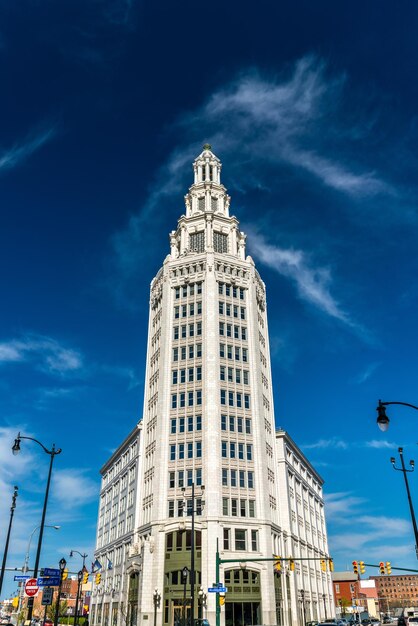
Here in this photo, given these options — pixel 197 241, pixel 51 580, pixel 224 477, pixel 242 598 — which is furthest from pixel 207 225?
pixel 51 580

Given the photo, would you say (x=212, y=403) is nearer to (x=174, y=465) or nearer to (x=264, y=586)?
(x=174, y=465)

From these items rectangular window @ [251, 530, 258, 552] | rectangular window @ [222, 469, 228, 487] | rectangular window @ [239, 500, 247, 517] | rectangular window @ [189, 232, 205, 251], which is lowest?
rectangular window @ [251, 530, 258, 552]

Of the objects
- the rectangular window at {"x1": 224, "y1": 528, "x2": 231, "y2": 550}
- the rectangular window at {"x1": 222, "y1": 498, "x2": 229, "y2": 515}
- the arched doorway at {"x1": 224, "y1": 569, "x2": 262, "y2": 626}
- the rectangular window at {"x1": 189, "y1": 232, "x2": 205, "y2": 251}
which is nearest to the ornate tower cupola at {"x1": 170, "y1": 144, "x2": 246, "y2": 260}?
the rectangular window at {"x1": 189, "y1": 232, "x2": 205, "y2": 251}

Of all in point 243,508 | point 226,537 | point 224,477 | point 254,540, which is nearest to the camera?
point 226,537

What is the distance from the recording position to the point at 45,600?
111 ft

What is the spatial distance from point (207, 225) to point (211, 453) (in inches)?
1477

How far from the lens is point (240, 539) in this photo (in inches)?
2443

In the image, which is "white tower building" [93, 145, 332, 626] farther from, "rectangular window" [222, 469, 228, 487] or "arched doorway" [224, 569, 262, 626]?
"rectangular window" [222, 469, 228, 487]

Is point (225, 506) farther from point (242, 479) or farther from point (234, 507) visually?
point (242, 479)

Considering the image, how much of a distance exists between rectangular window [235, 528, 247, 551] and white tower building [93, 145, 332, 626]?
141mm

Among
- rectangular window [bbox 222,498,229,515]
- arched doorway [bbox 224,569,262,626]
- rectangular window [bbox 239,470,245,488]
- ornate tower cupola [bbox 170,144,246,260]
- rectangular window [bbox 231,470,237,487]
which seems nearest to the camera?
arched doorway [bbox 224,569,262,626]

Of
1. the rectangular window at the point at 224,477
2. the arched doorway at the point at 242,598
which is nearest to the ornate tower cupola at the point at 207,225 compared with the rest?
the rectangular window at the point at 224,477

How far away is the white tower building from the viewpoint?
59719 mm

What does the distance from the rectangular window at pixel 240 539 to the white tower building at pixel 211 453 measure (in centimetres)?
14
